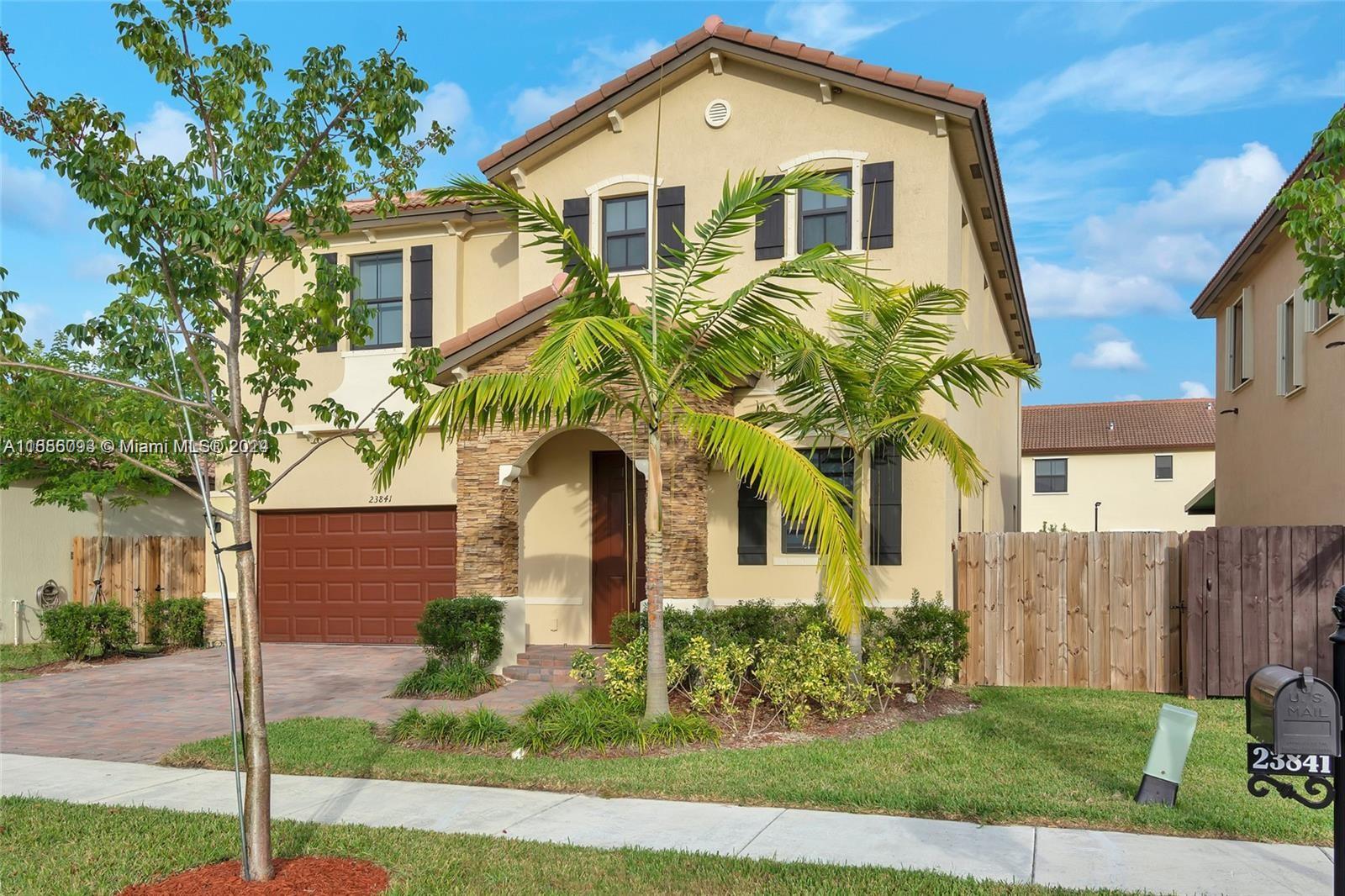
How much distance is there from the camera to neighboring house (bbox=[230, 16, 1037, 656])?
42.7 feet

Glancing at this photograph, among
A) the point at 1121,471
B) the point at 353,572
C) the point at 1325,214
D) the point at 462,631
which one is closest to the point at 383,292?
the point at 353,572

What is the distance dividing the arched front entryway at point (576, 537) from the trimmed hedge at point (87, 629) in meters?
6.63

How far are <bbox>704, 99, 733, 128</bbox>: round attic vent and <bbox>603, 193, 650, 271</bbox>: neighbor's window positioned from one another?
4.29ft

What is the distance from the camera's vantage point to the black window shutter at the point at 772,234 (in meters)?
13.7

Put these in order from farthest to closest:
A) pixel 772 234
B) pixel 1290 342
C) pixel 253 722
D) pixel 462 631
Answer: pixel 1290 342 < pixel 772 234 < pixel 462 631 < pixel 253 722

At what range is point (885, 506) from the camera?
13.2 m

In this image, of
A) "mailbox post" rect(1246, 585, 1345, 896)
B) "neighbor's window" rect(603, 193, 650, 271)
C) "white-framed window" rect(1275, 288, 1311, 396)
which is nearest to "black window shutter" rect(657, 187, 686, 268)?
"neighbor's window" rect(603, 193, 650, 271)

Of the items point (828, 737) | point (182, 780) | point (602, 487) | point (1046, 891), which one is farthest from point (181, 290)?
point (602, 487)

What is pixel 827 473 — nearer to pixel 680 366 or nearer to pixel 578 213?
pixel 680 366

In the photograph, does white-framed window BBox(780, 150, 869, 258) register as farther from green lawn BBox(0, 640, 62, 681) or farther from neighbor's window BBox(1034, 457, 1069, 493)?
neighbor's window BBox(1034, 457, 1069, 493)

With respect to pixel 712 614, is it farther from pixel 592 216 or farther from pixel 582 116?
pixel 582 116

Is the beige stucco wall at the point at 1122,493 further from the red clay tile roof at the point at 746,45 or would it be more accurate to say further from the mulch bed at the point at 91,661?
the mulch bed at the point at 91,661

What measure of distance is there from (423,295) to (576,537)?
488 centimetres

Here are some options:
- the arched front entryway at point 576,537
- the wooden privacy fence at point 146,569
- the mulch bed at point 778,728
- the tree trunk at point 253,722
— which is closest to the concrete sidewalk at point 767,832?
the mulch bed at point 778,728
